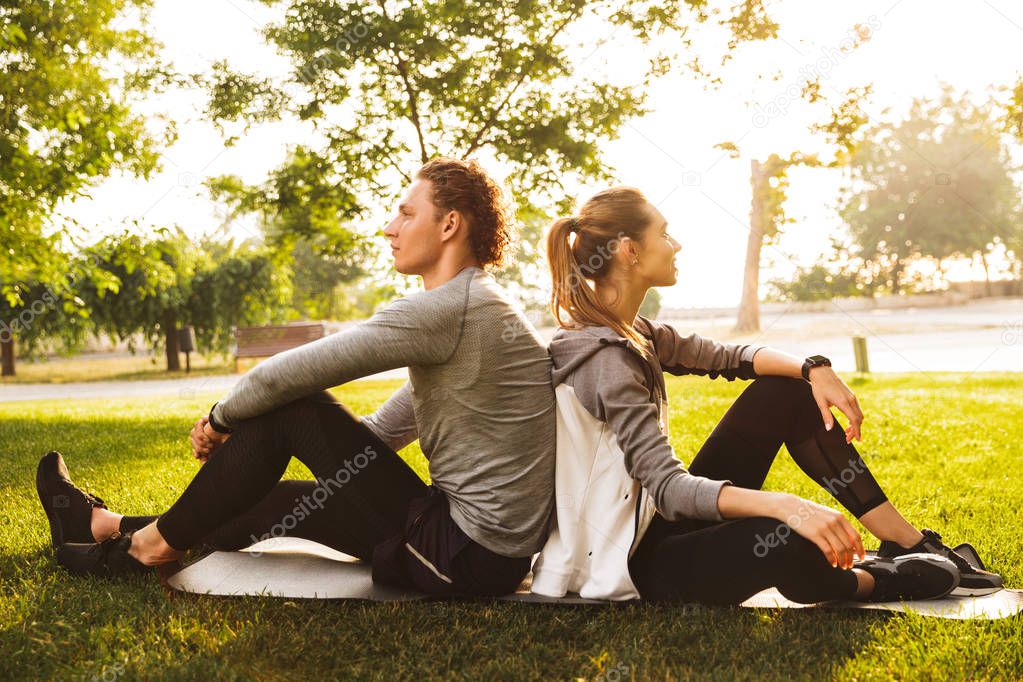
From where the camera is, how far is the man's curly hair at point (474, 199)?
102 inches

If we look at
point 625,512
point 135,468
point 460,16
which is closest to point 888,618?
point 625,512

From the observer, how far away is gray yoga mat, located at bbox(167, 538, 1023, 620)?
8.79 ft

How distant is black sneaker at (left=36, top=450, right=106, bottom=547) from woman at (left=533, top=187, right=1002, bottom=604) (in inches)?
66.1

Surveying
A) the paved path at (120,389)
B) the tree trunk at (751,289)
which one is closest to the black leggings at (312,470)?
the paved path at (120,389)

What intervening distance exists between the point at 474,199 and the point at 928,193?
164ft

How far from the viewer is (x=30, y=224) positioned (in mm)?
8734

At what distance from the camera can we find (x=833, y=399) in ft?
9.04

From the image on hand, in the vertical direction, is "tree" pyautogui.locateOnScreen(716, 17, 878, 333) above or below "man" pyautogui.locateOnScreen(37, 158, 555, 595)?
above

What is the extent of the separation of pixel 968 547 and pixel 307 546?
235 centimetres

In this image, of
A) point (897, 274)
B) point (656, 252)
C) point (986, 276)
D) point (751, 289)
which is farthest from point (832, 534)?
point (986, 276)

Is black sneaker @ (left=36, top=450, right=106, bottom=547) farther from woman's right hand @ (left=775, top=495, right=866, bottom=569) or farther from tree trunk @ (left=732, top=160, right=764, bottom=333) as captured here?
tree trunk @ (left=732, top=160, right=764, bottom=333)

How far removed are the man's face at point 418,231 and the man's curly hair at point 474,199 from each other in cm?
3

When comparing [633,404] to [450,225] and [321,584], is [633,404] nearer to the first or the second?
[450,225]

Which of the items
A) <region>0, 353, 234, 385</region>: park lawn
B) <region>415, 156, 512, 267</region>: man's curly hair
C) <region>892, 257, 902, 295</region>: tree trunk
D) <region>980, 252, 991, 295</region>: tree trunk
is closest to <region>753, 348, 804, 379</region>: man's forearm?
<region>415, 156, 512, 267</region>: man's curly hair
